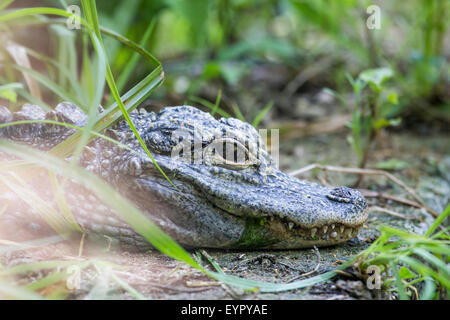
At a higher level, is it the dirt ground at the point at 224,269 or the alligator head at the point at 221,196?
the alligator head at the point at 221,196

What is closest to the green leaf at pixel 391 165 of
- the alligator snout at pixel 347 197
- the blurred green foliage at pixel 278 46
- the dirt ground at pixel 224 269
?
the dirt ground at pixel 224 269

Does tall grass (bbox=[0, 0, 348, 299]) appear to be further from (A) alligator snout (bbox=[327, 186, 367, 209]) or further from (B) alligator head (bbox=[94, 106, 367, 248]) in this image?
(A) alligator snout (bbox=[327, 186, 367, 209])

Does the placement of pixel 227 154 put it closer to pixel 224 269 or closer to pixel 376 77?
pixel 224 269

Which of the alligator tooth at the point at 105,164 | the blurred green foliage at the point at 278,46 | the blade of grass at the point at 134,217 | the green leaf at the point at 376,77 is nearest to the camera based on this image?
the blade of grass at the point at 134,217

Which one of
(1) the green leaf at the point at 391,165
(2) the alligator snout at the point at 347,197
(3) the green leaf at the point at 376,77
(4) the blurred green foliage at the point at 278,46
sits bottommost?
(1) the green leaf at the point at 391,165

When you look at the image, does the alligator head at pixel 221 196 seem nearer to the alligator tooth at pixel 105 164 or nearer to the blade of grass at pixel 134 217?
the alligator tooth at pixel 105 164

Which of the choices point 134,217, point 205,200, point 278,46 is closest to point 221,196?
point 205,200

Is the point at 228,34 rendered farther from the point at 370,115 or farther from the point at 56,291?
the point at 56,291
